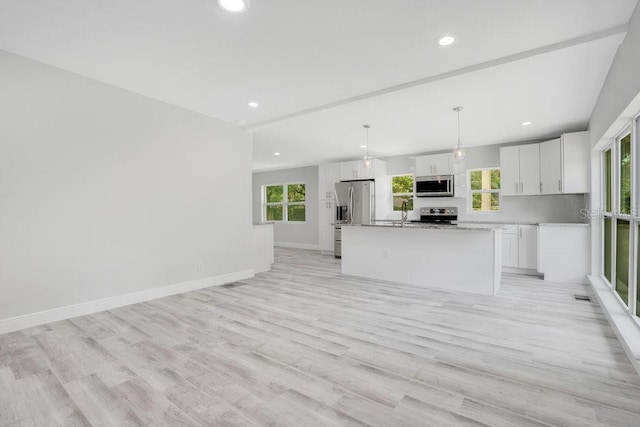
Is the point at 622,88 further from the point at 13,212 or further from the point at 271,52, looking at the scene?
the point at 13,212

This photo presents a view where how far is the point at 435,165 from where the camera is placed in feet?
21.7

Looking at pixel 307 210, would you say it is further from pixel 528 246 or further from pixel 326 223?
pixel 528 246

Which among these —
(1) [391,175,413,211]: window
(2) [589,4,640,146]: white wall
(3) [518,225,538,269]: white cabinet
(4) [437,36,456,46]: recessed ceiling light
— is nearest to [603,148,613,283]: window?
(2) [589,4,640,146]: white wall

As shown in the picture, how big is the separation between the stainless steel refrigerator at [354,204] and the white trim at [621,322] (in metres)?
4.23

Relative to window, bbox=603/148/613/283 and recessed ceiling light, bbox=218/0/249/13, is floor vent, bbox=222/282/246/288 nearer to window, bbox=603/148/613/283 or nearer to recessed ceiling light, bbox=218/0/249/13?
recessed ceiling light, bbox=218/0/249/13

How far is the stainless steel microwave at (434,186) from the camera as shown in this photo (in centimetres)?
645

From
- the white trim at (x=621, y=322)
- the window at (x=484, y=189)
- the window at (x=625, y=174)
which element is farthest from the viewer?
the window at (x=484, y=189)

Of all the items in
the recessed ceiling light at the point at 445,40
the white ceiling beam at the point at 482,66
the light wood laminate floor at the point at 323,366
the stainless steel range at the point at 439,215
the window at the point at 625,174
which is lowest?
the light wood laminate floor at the point at 323,366

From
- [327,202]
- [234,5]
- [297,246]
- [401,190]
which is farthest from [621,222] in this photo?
[297,246]

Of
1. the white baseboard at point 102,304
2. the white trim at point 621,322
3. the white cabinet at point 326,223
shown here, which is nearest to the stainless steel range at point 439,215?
the white cabinet at point 326,223

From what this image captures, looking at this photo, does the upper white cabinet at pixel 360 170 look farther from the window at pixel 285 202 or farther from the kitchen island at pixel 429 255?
the kitchen island at pixel 429 255

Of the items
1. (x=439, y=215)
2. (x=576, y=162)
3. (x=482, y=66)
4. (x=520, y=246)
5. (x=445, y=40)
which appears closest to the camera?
(x=445, y=40)

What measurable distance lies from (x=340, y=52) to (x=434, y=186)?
4.49 m

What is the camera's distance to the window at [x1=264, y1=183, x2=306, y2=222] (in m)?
9.52
